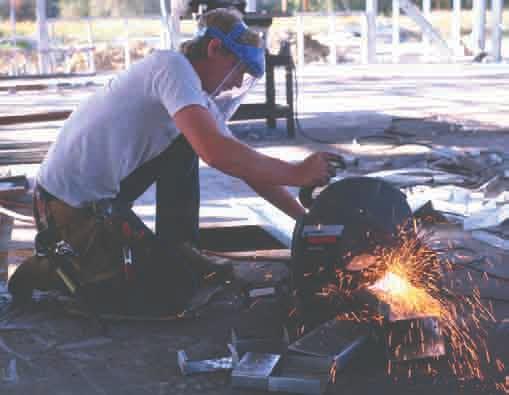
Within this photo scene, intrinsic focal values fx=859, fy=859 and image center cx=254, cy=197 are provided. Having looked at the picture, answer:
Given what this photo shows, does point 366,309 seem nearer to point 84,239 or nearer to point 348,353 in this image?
point 348,353

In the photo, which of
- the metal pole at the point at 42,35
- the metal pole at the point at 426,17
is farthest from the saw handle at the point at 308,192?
the metal pole at the point at 426,17

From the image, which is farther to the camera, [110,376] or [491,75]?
[491,75]

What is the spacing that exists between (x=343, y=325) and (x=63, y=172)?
1.08 metres

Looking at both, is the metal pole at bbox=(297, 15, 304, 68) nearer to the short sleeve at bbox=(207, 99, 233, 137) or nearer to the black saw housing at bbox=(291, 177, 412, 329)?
the short sleeve at bbox=(207, 99, 233, 137)

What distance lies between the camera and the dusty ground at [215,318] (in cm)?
243

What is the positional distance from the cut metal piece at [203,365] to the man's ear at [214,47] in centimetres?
94

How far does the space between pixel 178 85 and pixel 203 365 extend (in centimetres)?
83

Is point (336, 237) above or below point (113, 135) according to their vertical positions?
below

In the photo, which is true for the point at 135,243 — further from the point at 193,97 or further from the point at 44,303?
the point at 193,97

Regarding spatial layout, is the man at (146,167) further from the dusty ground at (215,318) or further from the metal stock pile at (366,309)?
the metal stock pile at (366,309)

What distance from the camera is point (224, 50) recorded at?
2.70 meters

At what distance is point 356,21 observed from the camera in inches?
854

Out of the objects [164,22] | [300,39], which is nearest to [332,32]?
[300,39]

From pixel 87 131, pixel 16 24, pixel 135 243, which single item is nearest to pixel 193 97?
pixel 87 131
